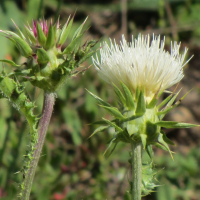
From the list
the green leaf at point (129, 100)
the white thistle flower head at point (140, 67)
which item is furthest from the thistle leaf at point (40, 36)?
the green leaf at point (129, 100)

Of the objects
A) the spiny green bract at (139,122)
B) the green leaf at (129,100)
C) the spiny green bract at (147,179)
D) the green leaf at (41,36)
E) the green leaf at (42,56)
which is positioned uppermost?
the green leaf at (41,36)

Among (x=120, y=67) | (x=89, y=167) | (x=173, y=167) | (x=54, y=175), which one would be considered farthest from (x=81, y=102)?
(x=120, y=67)

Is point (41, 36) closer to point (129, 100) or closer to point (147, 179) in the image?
point (129, 100)

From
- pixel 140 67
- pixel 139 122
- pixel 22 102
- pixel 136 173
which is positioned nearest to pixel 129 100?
pixel 139 122

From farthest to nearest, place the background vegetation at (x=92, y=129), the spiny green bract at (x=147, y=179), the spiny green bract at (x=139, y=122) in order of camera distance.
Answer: the background vegetation at (x=92, y=129)
the spiny green bract at (x=147, y=179)
the spiny green bract at (x=139, y=122)

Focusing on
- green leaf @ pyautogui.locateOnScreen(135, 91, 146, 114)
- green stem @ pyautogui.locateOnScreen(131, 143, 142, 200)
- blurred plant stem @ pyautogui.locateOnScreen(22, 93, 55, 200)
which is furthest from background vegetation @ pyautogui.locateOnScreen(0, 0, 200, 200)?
green stem @ pyautogui.locateOnScreen(131, 143, 142, 200)

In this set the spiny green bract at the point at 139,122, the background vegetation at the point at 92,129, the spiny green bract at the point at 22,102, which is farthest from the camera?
the background vegetation at the point at 92,129

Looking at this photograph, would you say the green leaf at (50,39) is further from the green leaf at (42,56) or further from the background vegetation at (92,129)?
the background vegetation at (92,129)
